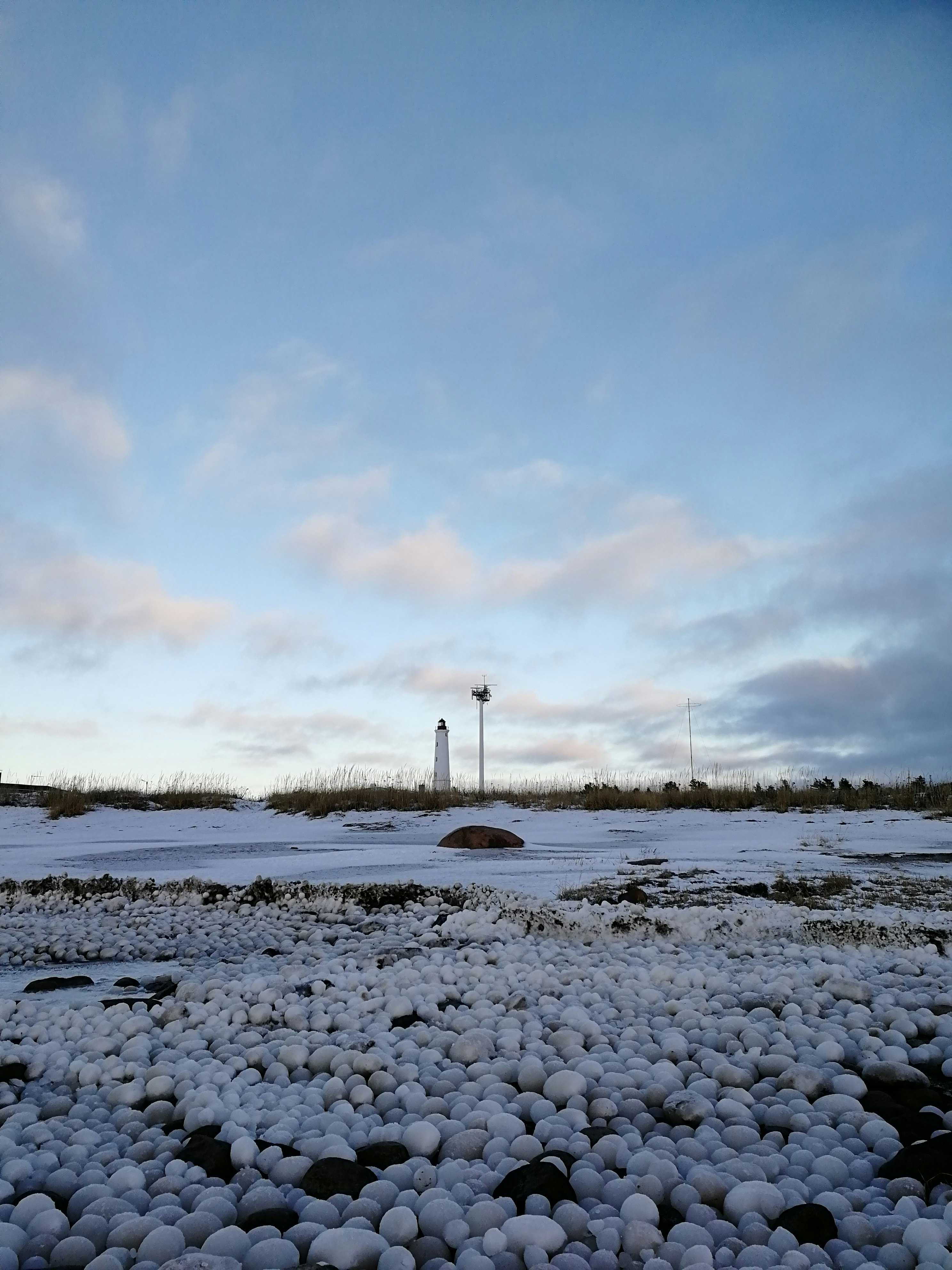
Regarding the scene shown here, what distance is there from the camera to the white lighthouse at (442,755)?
77.6 ft

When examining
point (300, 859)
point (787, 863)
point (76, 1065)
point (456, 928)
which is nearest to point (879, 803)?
point (787, 863)

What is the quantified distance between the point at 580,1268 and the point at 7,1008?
104 inches

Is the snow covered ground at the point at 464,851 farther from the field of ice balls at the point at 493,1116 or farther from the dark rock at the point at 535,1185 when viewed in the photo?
the dark rock at the point at 535,1185

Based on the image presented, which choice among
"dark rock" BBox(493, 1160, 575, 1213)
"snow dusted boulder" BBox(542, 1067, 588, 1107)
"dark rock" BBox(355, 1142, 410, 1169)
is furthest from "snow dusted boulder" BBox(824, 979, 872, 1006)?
"dark rock" BBox(355, 1142, 410, 1169)

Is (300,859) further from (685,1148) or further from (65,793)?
(65,793)

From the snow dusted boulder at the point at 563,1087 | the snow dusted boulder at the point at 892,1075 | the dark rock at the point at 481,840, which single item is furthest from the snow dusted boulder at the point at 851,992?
the dark rock at the point at 481,840

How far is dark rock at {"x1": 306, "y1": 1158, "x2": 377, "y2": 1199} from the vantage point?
164 cm

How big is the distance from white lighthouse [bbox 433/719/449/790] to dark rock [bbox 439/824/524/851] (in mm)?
13497

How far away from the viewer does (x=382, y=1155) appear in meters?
1.78

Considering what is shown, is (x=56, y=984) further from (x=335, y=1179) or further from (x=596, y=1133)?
(x=596, y=1133)

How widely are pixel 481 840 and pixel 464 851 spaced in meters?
0.36

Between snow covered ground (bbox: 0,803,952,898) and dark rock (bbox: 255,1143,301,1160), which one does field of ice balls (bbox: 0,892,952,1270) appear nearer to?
dark rock (bbox: 255,1143,301,1160)

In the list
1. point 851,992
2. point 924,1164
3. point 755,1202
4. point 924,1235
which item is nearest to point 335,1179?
point 755,1202

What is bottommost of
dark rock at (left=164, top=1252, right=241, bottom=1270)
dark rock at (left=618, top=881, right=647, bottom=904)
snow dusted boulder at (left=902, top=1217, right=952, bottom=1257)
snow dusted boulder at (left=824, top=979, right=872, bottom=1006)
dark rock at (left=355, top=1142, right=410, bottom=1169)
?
dark rock at (left=355, top=1142, right=410, bottom=1169)
